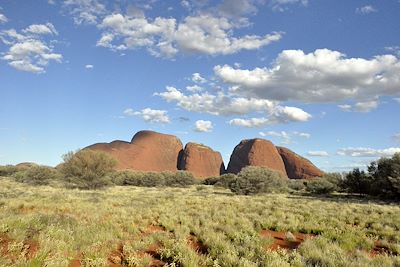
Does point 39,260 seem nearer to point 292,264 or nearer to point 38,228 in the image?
point 38,228

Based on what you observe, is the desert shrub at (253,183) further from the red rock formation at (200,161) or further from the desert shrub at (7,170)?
the red rock formation at (200,161)

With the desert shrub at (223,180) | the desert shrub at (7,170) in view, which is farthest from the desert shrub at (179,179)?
the desert shrub at (7,170)

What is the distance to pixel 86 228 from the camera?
1146 centimetres

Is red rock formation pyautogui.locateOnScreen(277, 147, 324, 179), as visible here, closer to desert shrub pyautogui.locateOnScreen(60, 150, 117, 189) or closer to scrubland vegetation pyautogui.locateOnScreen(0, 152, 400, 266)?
desert shrub pyautogui.locateOnScreen(60, 150, 117, 189)

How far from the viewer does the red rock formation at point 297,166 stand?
4033 inches

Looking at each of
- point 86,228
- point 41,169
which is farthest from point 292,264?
point 41,169

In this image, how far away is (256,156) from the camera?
106 metres

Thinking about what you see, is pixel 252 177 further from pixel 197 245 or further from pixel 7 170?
pixel 7 170

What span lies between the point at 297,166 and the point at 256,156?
40.4 ft

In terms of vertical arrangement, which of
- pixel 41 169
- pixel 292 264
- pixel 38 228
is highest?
pixel 41 169

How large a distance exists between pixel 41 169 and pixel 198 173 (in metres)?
58.8

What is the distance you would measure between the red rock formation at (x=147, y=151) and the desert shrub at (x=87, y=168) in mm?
53930

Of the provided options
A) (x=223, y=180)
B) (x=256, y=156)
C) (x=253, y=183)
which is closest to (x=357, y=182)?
(x=253, y=183)

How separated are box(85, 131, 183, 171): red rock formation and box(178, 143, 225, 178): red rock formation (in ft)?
11.2
